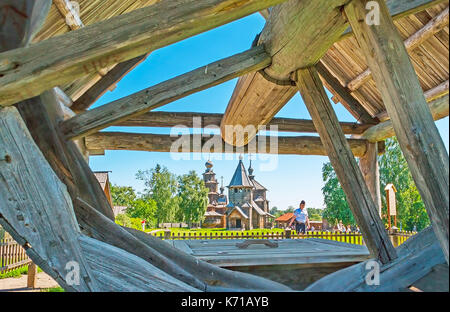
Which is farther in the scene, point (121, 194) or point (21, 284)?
point (121, 194)

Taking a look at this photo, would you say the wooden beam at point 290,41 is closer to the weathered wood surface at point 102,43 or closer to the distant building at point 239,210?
the weathered wood surface at point 102,43

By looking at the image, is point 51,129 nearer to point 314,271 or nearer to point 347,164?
point 347,164

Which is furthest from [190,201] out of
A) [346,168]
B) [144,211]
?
[346,168]

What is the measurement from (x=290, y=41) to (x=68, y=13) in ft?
8.09

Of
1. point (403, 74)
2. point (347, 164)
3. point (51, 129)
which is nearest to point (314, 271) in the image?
point (347, 164)

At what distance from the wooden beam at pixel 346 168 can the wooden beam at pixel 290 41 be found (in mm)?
207

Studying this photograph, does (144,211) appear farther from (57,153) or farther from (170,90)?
(57,153)

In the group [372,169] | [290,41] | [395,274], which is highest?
[290,41]

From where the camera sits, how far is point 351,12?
65.3 inches

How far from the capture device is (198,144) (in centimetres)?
540

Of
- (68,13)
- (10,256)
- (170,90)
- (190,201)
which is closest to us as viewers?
(170,90)

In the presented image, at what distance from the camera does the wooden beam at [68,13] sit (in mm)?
3106

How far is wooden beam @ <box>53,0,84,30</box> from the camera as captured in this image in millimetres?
3106

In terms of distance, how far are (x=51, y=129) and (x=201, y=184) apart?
32.4m
